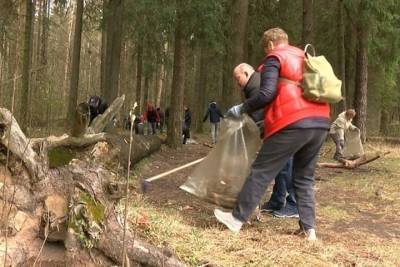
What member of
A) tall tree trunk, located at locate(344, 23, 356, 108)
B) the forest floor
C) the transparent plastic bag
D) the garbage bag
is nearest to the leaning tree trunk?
the forest floor

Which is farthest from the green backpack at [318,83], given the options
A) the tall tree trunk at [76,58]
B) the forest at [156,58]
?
the tall tree trunk at [76,58]

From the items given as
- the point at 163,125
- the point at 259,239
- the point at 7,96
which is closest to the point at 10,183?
the point at 259,239

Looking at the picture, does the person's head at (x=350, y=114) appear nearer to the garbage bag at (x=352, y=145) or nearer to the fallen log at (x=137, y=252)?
the garbage bag at (x=352, y=145)

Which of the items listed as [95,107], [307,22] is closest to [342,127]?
[307,22]

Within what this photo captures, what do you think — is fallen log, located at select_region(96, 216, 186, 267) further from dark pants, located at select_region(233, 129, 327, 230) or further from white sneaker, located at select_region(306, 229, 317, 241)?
white sneaker, located at select_region(306, 229, 317, 241)

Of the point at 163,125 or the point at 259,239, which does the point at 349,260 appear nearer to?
the point at 259,239

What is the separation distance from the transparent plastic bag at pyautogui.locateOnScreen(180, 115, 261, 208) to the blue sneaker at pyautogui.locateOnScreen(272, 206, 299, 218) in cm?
94

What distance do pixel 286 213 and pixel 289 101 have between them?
1.88 meters

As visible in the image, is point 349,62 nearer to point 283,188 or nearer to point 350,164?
point 350,164

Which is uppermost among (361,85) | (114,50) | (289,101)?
(114,50)

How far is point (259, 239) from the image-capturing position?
17.1 ft

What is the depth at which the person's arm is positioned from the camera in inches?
202

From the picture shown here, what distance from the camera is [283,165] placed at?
5402 millimetres

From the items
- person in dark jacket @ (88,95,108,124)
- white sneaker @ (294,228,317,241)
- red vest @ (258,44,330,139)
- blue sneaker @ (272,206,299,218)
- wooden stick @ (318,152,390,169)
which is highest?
red vest @ (258,44,330,139)
